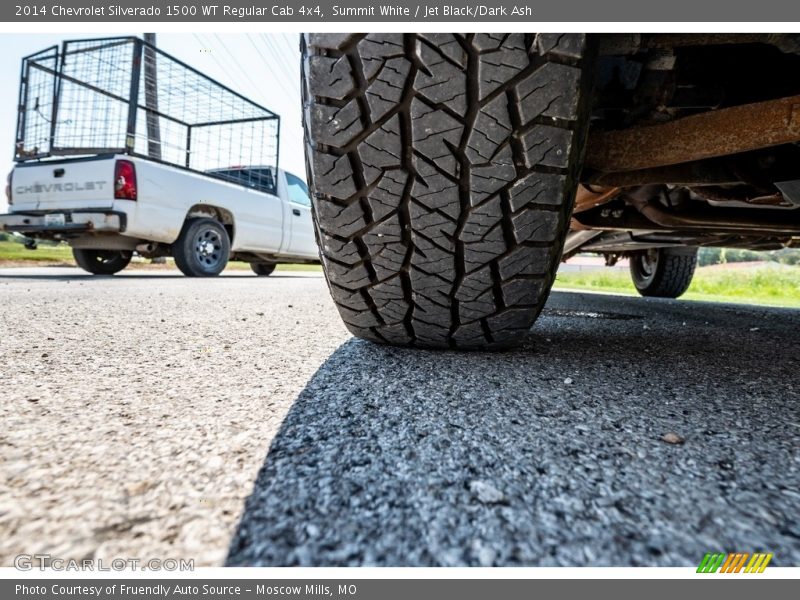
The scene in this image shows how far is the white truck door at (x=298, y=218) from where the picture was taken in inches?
225

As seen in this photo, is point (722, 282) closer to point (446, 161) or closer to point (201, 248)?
point (201, 248)

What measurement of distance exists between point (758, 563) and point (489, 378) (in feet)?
1.71

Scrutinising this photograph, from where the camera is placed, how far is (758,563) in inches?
15.0

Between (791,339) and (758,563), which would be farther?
(791,339)

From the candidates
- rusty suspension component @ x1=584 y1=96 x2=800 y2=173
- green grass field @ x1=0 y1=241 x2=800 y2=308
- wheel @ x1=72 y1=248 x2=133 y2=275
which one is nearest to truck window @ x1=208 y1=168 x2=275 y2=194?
wheel @ x1=72 y1=248 x2=133 y2=275

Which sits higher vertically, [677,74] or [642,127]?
[677,74]

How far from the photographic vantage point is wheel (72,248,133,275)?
4824 mm

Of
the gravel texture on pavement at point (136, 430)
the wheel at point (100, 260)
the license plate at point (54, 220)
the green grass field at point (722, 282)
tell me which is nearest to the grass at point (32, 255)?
the green grass field at point (722, 282)

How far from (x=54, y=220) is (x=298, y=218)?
2574mm

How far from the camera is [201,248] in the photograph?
4566 mm

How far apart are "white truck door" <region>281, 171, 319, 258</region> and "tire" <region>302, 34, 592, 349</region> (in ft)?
16.1

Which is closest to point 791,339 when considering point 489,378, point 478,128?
point 489,378

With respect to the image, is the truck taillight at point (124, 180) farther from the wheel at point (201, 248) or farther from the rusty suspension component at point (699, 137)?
the rusty suspension component at point (699, 137)

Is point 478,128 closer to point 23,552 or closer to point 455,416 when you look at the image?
point 455,416
